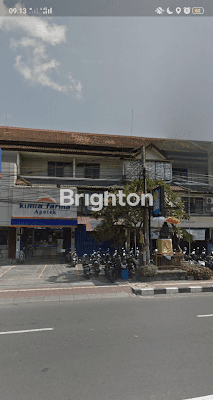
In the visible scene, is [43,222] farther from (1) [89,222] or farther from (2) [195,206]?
(2) [195,206]

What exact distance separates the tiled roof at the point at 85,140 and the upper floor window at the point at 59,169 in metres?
1.42

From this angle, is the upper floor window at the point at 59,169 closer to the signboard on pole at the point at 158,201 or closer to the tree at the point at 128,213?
the tree at the point at 128,213

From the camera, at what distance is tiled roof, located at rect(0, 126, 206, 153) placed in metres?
22.5

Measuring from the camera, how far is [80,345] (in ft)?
18.0

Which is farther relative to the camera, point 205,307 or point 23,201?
point 23,201

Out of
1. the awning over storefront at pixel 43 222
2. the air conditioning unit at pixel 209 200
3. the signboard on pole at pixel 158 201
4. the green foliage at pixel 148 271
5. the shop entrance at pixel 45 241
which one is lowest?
the green foliage at pixel 148 271

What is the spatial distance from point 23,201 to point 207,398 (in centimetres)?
1693

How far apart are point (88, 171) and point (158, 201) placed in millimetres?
11747

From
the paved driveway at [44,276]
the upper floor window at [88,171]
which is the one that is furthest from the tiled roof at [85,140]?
the paved driveway at [44,276]

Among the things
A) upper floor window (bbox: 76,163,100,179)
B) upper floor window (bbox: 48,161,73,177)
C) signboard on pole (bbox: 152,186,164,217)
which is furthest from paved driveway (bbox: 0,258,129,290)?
upper floor window (bbox: 76,163,100,179)

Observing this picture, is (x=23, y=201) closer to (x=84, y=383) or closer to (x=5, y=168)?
(x=5, y=168)

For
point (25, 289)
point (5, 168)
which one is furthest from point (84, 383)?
point (5, 168)

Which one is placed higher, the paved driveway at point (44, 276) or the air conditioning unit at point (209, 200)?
the air conditioning unit at point (209, 200)

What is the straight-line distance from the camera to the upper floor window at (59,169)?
2277 cm
